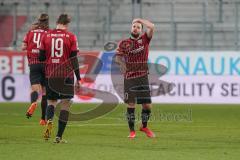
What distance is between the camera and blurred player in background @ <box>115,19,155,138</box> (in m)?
15.9

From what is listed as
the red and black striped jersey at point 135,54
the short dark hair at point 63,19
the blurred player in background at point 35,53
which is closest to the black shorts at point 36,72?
the blurred player in background at point 35,53

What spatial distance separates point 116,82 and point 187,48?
416 cm

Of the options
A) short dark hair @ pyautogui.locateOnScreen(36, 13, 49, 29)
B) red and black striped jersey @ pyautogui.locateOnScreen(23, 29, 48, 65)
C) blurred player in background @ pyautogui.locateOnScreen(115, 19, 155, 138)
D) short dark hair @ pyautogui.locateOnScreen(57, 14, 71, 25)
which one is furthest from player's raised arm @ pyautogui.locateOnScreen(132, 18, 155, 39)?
red and black striped jersey @ pyautogui.locateOnScreen(23, 29, 48, 65)

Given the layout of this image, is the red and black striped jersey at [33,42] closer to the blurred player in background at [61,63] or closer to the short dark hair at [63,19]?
the blurred player in background at [61,63]

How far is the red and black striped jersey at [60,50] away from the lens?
14.5m

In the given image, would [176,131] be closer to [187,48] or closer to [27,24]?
[187,48]

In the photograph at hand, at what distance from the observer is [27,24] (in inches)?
1267

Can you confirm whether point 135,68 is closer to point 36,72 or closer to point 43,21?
point 43,21

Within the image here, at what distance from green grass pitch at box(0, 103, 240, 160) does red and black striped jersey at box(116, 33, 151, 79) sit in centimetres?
127

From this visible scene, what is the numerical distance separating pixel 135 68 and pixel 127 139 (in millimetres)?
1469

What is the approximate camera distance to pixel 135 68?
16.0m

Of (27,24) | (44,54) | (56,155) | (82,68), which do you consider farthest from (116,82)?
(56,155)

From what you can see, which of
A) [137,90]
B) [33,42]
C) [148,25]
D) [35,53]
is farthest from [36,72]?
[148,25]

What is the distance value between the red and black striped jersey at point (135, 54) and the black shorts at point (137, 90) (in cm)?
10
